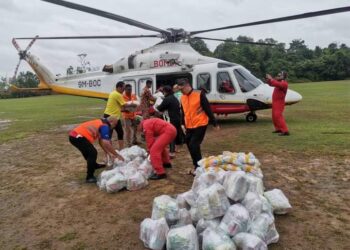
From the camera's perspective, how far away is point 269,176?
19.2ft

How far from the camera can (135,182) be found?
545 centimetres

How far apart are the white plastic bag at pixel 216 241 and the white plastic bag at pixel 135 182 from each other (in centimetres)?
209

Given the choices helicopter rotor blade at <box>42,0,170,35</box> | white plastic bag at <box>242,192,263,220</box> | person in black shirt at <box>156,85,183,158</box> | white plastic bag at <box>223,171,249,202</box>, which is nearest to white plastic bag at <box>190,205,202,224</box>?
white plastic bag at <box>223,171,249,202</box>

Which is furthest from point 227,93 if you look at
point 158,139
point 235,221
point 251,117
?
point 235,221

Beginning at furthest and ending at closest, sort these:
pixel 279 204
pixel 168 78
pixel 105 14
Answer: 1. pixel 168 78
2. pixel 105 14
3. pixel 279 204

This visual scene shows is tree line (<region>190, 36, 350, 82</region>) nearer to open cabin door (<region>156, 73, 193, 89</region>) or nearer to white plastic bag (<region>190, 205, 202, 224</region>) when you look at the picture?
open cabin door (<region>156, 73, 193, 89</region>)

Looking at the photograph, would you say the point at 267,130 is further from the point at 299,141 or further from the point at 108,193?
the point at 108,193

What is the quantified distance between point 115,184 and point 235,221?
2.35 meters

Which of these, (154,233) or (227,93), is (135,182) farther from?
(227,93)

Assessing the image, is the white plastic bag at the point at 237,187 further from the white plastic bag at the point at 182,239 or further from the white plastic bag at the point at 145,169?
the white plastic bag at the point at 145,169

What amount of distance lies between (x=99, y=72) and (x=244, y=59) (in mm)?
53266

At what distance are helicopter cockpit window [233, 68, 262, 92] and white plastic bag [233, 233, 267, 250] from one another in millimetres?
8255

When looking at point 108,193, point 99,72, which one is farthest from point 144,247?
point 99,72

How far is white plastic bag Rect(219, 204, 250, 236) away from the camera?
3620 millimetres
